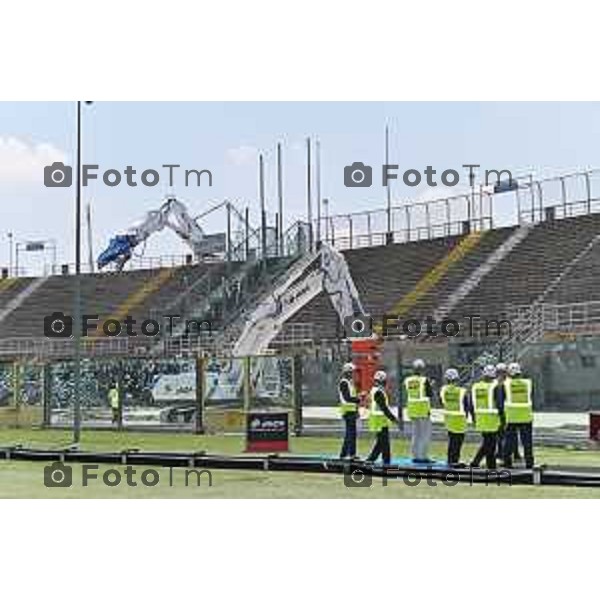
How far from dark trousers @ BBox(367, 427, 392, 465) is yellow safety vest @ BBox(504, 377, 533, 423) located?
189 cm

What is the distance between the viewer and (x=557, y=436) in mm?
22500

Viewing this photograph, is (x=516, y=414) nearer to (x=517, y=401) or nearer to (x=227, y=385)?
(x=517, y=401)

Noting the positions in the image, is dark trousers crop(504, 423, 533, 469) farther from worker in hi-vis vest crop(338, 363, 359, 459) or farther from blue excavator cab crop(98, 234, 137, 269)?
blue excavator cab crop(98, 234, 137, 269)

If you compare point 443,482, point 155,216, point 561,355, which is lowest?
point 443,482

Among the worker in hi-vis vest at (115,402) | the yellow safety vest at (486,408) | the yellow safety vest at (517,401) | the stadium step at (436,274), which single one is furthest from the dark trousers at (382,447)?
the stadium step at (436,274)

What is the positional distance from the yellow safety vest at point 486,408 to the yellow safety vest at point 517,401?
8.4 inches

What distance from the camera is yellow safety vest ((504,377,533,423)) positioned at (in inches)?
667

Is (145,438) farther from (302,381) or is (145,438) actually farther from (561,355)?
(561,355)

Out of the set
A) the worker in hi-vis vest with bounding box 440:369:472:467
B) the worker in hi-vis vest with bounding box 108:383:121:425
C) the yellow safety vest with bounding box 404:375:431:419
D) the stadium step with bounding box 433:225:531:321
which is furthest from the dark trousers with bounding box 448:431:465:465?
the stadium step with bounding box 433:225:531:321

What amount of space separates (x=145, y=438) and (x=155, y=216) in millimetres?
12799

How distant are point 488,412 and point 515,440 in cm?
71

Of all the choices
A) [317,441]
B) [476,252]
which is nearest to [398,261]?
[476,252]

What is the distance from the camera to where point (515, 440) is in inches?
677

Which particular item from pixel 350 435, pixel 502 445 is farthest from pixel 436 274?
pixel 502 445
